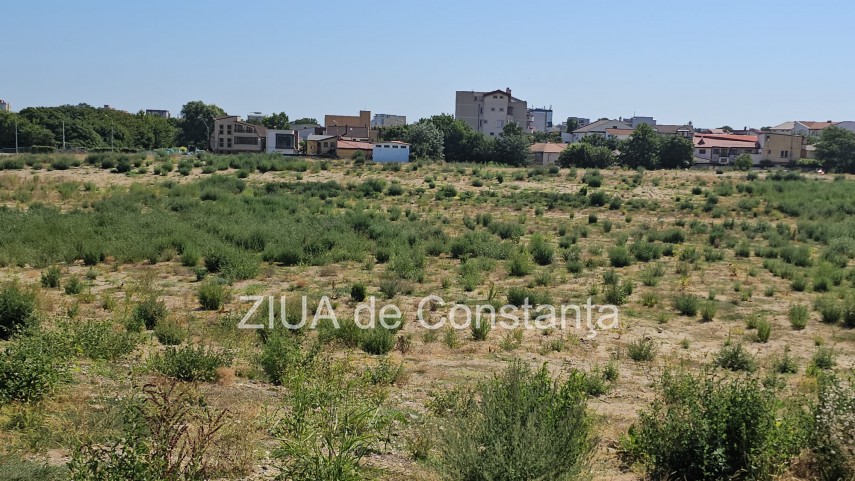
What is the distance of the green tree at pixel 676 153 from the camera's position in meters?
69.1

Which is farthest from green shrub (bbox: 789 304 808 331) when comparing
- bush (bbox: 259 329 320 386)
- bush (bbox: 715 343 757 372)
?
bush (bbox: 259 329 320 386)

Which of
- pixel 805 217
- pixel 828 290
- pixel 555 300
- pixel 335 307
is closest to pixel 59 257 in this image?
pixel 335 307

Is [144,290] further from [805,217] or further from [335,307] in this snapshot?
[805,217]

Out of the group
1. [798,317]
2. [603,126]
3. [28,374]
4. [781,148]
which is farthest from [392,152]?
[28,374]

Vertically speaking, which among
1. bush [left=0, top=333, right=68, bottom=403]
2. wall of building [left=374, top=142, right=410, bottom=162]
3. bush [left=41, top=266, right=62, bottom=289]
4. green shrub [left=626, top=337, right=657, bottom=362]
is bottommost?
green shrub [left=626, top=337, right=657, bottom=362]

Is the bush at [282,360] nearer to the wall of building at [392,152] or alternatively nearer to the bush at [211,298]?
the bush at [211,298]

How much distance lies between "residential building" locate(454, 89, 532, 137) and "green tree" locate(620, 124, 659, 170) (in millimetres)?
38573

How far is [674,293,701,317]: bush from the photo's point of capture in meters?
15.8

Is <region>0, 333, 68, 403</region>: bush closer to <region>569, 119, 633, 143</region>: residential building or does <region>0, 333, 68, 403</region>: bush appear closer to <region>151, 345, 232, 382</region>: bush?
<region>151, 345, 232, 382</region>: bush

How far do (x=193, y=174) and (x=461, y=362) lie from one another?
3702 centimetres

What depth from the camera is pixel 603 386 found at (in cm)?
965

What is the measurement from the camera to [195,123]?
92438 mm

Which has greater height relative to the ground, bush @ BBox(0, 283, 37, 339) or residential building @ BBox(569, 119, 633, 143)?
residential building @ BBox(569, 119, 633, 143)

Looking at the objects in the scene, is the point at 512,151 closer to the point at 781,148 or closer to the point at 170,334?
the point at 781,148
